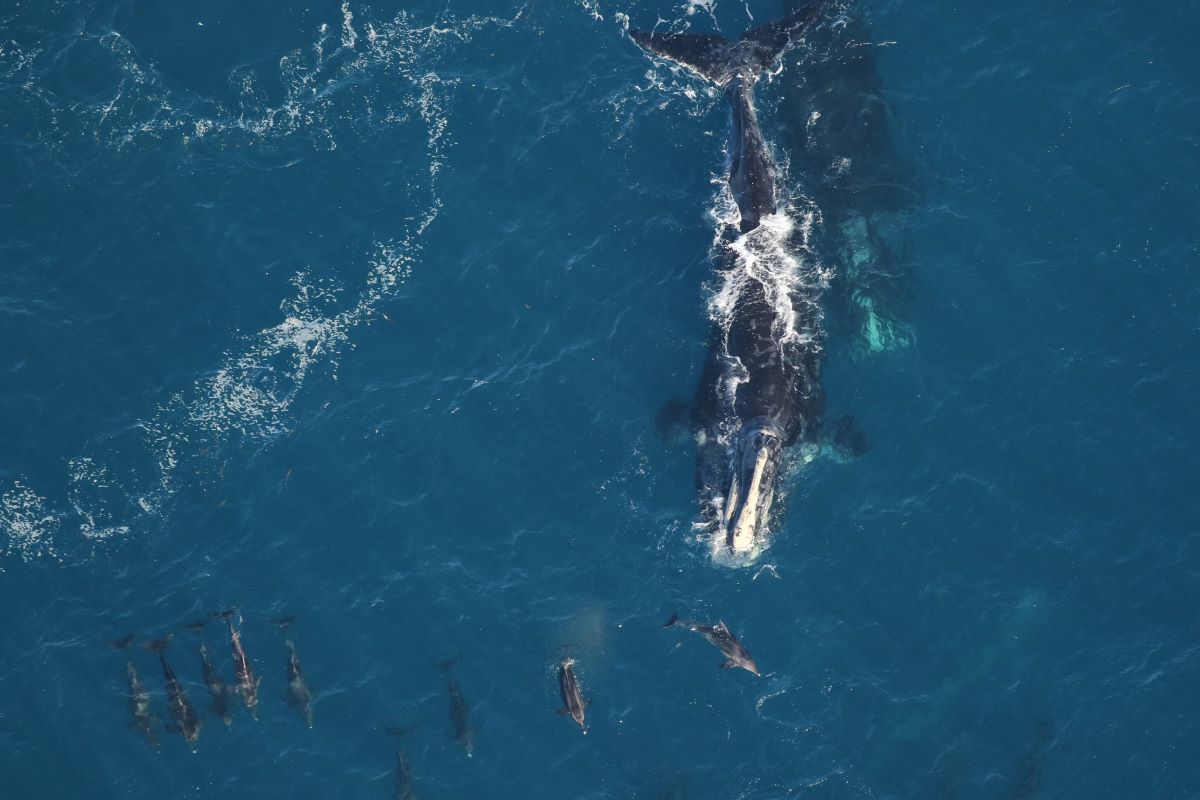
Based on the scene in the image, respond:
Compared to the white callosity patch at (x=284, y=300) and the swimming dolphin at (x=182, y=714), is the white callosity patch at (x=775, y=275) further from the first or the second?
the swimming dolphin at (x=182, y=714)

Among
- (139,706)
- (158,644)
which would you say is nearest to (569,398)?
(158,644)

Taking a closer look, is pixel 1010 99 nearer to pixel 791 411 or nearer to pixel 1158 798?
pixel 791 411

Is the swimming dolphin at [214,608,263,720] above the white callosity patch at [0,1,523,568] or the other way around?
the other way around

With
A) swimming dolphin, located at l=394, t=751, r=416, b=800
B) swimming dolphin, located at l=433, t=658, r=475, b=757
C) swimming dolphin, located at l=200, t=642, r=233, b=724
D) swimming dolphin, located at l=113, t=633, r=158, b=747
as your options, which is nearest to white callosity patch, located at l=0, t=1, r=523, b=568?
swimming dolphin, located at l=113, t=633, r=158, b=747

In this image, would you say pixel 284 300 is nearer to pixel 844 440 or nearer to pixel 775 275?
pixel 775 275

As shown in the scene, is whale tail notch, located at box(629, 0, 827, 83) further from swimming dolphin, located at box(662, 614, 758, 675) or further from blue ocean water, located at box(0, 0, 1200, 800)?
swimming dolphin, located at box(662, 614, 758, 675)

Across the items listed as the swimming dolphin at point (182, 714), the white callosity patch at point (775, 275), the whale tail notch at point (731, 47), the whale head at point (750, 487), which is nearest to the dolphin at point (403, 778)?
the swimming dolphin at point (182, 714)
